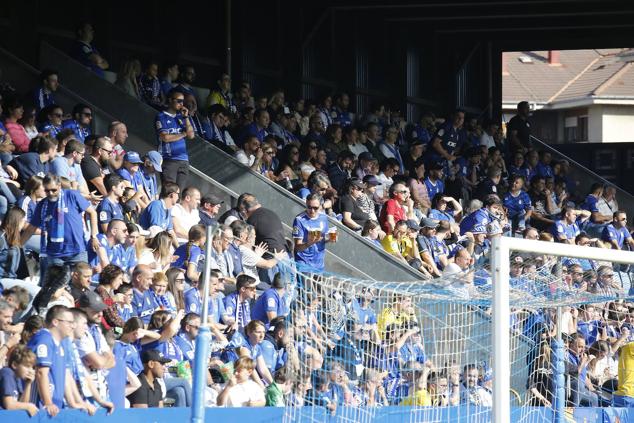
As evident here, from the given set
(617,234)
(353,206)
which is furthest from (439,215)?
(617,234)

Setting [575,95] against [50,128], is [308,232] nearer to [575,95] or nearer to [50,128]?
[50,128]

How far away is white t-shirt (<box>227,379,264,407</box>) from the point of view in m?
10.2

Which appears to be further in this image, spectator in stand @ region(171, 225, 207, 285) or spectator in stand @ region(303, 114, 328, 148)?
spectator in stand @ region(303, 114, 328, 148)

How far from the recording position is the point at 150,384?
9.86 m

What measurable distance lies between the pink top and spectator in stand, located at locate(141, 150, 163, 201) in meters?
1.31

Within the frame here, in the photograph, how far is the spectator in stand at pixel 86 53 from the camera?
51.9ft

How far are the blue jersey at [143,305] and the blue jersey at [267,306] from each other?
1463 mm

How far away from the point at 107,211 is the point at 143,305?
5.21ft

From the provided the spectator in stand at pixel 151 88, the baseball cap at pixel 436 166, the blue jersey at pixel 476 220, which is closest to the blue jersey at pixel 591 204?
the baseball cap at pixel 436 166

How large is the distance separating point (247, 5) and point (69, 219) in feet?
34.6

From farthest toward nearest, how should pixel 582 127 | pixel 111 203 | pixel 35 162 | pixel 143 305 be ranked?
pixel 582 127
pixel 111 203
pixel 35 162
pixel 143 305

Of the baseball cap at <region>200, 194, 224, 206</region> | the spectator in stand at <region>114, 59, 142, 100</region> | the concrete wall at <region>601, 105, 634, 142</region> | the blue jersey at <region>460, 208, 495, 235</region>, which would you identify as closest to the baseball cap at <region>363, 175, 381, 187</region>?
the blue jersey at <region>460, 208, 495, 235</region>

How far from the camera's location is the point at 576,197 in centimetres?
2162

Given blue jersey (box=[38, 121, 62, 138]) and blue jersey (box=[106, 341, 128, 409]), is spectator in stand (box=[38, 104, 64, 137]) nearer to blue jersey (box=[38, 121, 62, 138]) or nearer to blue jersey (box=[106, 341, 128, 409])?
blue jersey (box=[38, 121, 62, 138])
